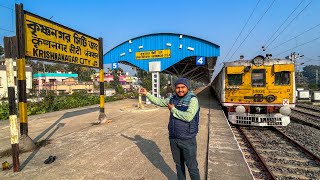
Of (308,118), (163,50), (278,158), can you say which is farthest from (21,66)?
(308,118)

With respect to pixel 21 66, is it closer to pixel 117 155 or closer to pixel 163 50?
pixel 117 155

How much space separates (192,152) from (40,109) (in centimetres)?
1556

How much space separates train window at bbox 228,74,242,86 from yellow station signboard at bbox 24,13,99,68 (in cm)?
595

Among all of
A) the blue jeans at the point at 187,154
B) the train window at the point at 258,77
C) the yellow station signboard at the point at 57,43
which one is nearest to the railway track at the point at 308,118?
the train window at the point at 258,77

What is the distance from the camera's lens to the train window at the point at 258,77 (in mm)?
10664

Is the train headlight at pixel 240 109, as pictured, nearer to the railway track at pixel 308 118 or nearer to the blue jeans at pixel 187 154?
the railway track at pixel 308 118

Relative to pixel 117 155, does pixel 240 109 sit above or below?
above

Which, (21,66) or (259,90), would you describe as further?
(259,90)

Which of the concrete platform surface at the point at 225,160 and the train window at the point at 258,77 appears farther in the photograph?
the train window at the point at 258,77

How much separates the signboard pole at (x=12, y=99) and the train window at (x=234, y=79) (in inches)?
337

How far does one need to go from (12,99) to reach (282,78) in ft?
32.4

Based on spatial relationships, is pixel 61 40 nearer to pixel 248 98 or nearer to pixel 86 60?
pixel 86 60

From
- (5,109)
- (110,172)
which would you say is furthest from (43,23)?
(5,109)

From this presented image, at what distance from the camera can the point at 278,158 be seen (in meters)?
6.81
